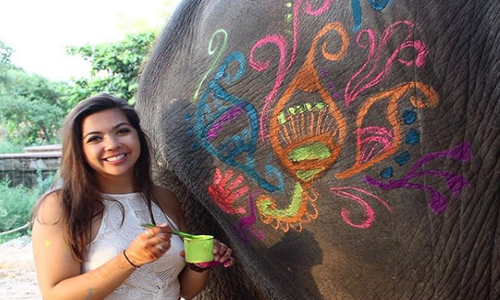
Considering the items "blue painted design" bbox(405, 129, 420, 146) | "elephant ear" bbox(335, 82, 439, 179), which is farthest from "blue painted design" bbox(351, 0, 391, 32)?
"blue painted design" bbox(405, 129, 420, 146)

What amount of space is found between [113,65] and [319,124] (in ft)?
26.5

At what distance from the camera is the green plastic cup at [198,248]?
1828mm

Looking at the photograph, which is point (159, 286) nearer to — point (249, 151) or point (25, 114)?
point (249, 151)

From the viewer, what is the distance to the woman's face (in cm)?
190

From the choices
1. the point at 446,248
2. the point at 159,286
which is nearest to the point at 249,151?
the point at 159,286

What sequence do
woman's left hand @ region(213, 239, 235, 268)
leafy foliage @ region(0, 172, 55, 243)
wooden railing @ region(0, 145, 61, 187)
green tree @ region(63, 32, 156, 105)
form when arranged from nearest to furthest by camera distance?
woman's left hand @ region(213, 239, 235, 268) < leafy foliage @ region(0, 172, 55, 243) < green tree @ region(63, 32, 156, 105) < wooden railing @ region(0, 145, 61, 187)

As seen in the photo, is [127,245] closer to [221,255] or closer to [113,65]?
[221,255]

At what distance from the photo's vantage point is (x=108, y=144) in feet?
6.21

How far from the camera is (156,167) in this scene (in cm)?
244

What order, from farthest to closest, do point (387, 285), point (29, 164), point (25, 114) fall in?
point (25, 114) → point (29, 164) → point (387, 285)

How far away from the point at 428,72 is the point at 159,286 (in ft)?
3.25

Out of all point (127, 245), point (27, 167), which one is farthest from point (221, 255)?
point (27, 167)

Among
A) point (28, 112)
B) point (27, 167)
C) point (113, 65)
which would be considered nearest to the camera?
point (113, 65)

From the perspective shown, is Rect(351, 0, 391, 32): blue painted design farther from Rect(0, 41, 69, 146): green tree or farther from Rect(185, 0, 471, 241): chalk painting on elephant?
Rect(0, 41, 69, 146): green tree
